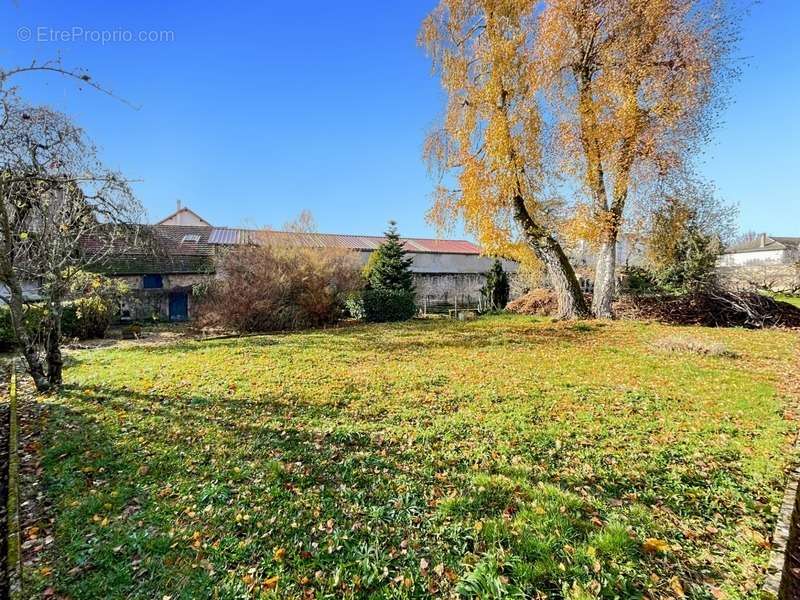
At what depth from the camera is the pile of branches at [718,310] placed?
11.8 m

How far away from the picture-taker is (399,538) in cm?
251

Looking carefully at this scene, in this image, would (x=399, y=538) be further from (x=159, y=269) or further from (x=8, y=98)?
(x=159, y=269)

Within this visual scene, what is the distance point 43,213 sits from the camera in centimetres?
617

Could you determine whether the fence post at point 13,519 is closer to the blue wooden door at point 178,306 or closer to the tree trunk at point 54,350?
the tree trunk at point 54,350

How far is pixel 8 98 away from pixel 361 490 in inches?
293

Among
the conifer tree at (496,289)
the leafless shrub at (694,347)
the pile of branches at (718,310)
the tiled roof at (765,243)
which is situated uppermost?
the tiled roof at (765,243)

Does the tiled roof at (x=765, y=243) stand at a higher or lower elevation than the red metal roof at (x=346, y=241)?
higher

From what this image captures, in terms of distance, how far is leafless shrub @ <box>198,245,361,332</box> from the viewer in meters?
12.8

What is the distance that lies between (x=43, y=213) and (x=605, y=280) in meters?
14.8

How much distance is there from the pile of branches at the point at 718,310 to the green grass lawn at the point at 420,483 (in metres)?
7.01

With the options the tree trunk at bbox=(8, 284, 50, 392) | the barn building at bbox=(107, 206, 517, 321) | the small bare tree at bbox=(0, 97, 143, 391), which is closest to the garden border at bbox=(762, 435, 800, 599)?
the small bare tree at bbox=(0, 97, 143, 391)

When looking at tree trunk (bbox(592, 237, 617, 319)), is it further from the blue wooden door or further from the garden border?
the blue wooden door

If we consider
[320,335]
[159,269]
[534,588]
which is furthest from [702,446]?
[159,269]

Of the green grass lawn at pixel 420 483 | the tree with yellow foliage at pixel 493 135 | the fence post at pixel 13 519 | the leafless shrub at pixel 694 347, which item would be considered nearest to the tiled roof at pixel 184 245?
the tree with yellow foliage at pixel 493 135
